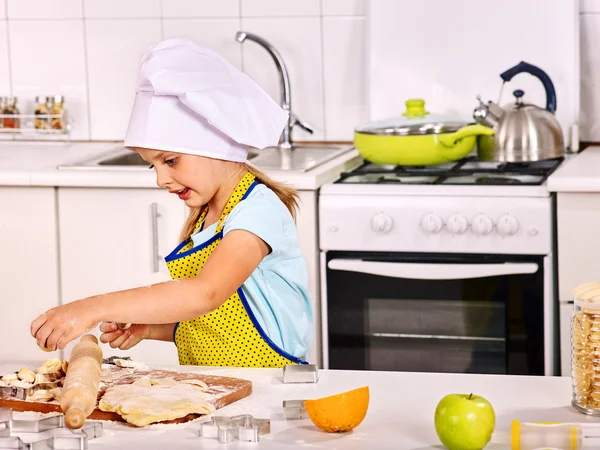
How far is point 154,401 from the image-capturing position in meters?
1.42

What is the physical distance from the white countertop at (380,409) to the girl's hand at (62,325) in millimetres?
109

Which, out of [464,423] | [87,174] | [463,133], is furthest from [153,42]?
[464,423]

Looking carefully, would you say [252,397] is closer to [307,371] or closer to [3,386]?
[307,371]

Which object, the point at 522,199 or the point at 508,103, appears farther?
the point at 508,103

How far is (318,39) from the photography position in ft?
10.6

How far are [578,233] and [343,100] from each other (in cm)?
98

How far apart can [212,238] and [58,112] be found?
67.2 inches

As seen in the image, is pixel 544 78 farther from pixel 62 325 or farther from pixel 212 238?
pixel 62 325

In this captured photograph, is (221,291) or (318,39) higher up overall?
(318,39)

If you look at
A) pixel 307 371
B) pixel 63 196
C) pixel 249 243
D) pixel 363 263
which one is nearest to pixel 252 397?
pixel 307 371

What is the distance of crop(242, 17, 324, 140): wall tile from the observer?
3240 mm

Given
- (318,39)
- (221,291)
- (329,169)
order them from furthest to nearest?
(318,39) < (329,169) < (221,291)

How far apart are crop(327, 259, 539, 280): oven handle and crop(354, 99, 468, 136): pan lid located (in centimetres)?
39

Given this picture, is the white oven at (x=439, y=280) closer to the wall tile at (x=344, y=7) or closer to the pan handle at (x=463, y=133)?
the pan handle at (x=463, y=133)
